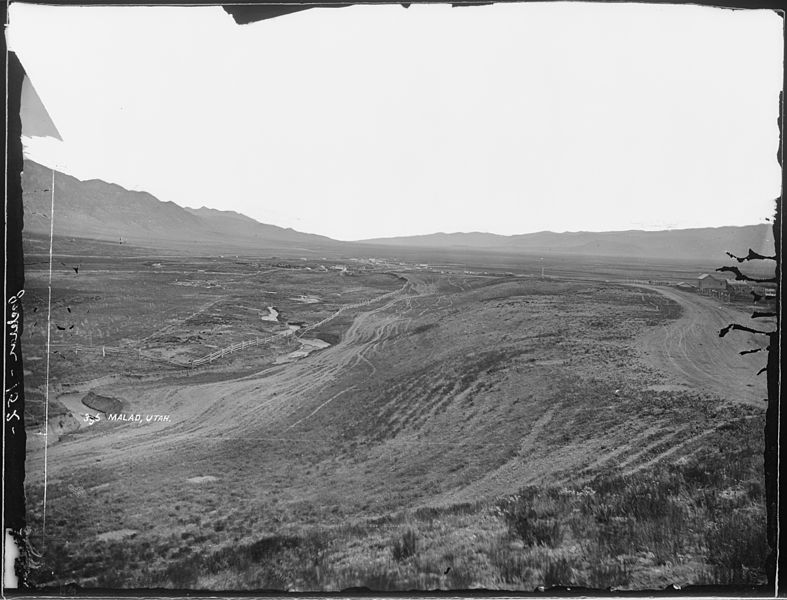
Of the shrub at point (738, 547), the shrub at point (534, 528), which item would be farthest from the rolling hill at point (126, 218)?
the shrub at point (738, 547)

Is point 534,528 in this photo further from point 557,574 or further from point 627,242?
point 627,242

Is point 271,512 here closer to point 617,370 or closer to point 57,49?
point 617,370

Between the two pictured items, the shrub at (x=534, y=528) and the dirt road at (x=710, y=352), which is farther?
the dirt road at (x=710, y=352)

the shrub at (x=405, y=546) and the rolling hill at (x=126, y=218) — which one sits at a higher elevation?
the rolling hill at (x=126, y=218)

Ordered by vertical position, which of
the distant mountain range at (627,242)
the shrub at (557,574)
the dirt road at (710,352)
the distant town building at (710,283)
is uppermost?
the distant mountain range at (627,242)

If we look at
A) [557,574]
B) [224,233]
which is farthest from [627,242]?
[224,233]

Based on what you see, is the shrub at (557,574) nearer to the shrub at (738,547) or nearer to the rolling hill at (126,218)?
the shrub at (738,547)

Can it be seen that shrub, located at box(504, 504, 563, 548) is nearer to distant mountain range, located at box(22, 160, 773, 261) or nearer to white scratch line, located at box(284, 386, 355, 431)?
white scratch line, located at box(284, 386, 355, 431)
